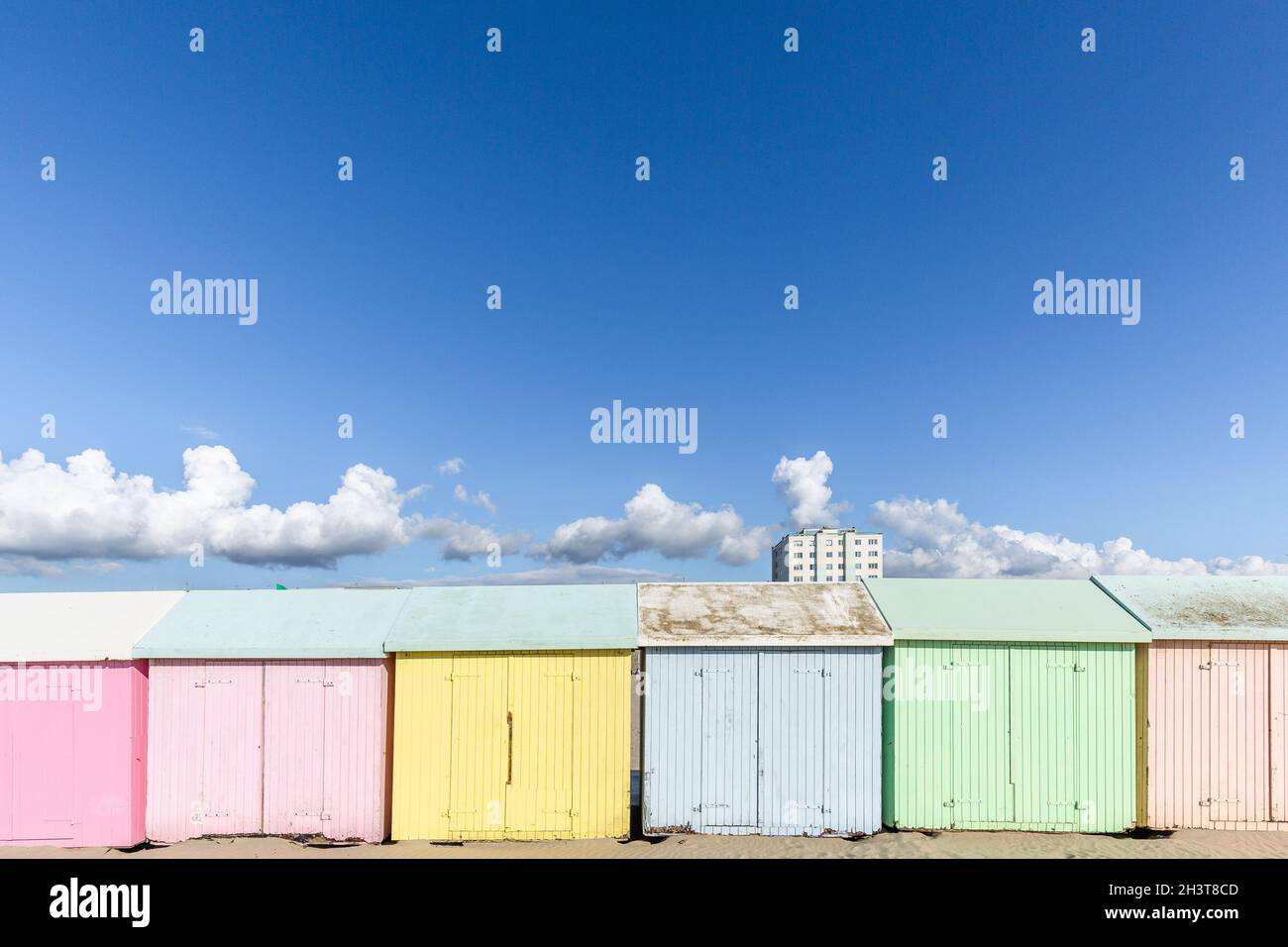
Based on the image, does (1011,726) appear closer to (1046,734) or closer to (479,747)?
(1046,734)

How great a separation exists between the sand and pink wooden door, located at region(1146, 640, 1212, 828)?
300 mm

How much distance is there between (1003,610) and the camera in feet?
33.3

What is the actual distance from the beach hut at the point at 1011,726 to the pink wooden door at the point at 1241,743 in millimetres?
1323

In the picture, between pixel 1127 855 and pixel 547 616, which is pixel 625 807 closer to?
pixel 547 616

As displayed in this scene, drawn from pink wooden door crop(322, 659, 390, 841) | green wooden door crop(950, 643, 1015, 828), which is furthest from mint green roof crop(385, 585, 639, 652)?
green wooden door crop(950, 643, 1015, 828)

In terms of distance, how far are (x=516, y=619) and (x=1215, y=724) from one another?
10.4 meters

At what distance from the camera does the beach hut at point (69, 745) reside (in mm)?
9336

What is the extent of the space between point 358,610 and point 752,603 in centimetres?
610

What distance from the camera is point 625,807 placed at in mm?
9633

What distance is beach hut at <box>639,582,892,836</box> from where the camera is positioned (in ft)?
31.7

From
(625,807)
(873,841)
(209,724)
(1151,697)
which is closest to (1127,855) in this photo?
(1151,697)

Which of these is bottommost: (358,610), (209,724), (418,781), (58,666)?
(418,781)

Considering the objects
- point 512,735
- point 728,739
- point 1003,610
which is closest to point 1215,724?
point 1003,610

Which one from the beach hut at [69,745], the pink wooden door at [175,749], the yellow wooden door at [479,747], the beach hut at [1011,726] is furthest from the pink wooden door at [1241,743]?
the beach hut at [69,745]
